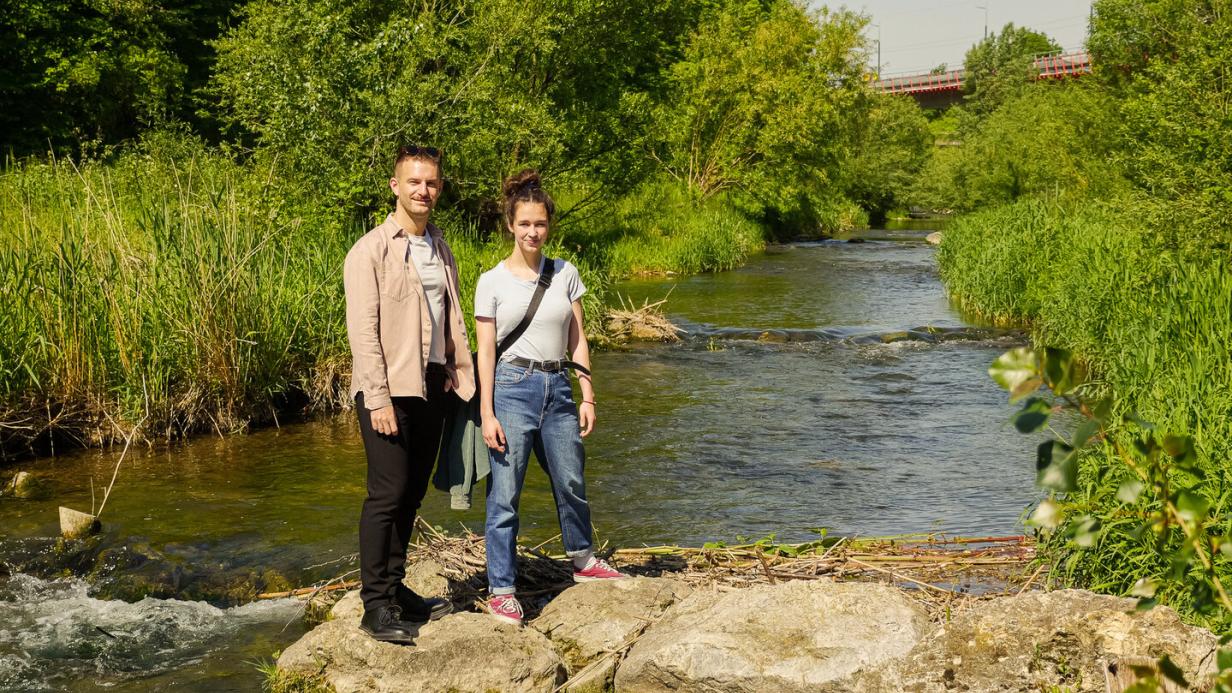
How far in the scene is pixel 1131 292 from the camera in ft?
37.1

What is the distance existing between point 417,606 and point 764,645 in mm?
1466

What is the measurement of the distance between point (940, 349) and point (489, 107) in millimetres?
7502

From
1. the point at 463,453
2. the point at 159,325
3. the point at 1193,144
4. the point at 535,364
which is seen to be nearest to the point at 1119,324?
the point at 1193,144

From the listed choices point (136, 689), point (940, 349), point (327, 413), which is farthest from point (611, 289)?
point (136, 689)

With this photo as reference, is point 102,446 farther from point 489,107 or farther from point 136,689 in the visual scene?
point 489,107

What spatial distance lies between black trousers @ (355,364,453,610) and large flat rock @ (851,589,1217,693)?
1.95 m

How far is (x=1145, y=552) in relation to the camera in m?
5.11

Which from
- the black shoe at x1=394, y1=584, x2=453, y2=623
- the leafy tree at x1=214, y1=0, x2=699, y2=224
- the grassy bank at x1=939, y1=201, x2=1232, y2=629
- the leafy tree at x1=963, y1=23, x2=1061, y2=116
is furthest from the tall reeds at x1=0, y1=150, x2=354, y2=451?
the leafy tree at x1=963, y1=23, x2=1061, y2=116

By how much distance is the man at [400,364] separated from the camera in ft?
14.2

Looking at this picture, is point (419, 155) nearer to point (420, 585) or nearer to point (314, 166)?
point (420, 585)

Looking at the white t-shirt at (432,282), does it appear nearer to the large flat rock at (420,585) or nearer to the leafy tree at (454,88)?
the large flat rock at (420,585)

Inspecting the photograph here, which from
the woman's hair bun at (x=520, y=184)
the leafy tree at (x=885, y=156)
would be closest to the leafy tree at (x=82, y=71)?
the woman's hair bun at (x=520, y=184)

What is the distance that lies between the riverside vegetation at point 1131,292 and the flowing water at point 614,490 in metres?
1.37

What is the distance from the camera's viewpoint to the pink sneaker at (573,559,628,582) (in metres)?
5.21
